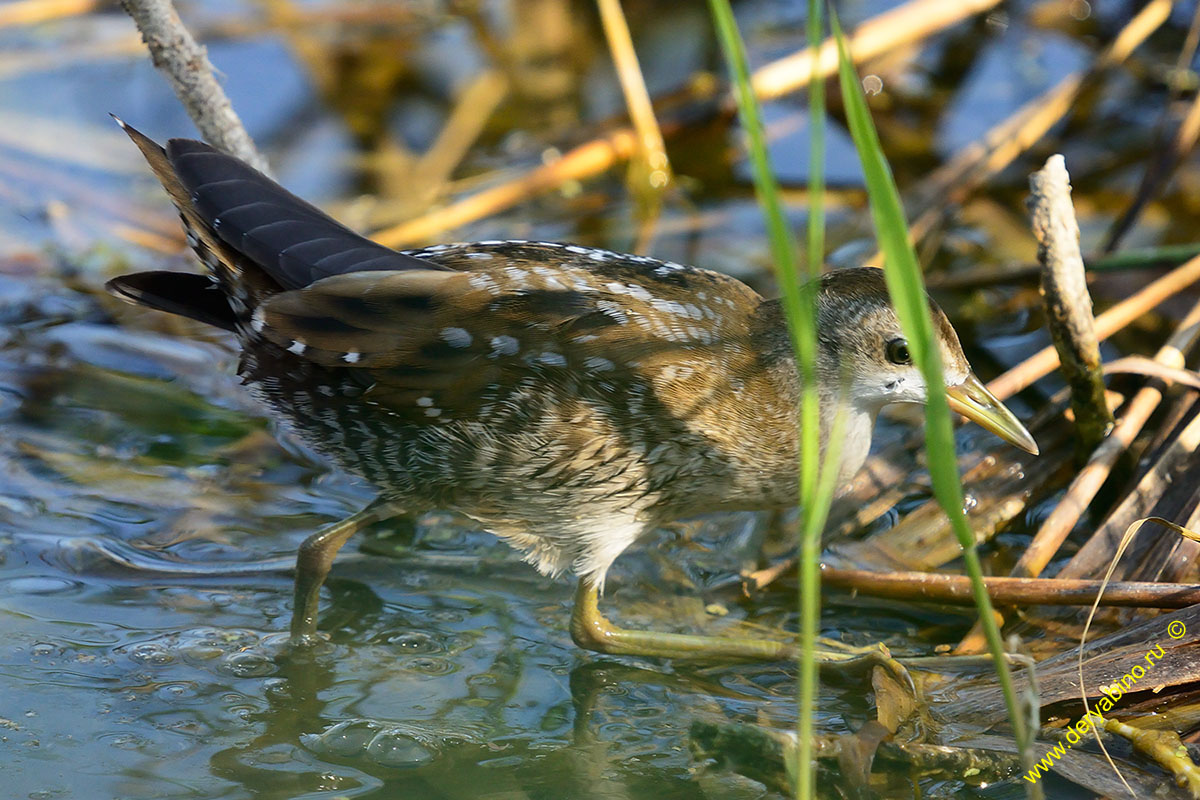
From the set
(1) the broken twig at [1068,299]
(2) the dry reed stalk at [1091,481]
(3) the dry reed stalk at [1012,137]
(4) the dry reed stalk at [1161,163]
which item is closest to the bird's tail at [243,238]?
(1) the broken twig at [1068,299]

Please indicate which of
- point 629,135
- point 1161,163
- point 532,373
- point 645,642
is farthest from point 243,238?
point 1161,163

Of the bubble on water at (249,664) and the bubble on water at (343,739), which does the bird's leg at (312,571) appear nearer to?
the bubble on water at (249,664)

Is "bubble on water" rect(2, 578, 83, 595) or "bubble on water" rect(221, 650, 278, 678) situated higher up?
"bubble on water" rect(2, 578, 83, 595)

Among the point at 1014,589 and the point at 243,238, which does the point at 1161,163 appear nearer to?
the point at 1014,589

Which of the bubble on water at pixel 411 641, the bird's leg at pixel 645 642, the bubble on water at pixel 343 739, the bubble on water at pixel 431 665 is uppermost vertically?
the bird's leg at pixel 645 642

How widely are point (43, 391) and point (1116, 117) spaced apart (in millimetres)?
4761

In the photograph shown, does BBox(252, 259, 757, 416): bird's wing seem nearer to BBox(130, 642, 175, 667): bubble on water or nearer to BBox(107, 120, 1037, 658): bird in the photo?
BBox(107, 120, 1037, 658): bird

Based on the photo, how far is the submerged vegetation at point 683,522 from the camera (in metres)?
2.66

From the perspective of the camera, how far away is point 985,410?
123 inches

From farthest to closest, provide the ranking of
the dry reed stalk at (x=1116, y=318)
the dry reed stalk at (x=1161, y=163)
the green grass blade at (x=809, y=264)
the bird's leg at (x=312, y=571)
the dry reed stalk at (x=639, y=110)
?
the dry reed stalk at (x=639, y=110) < the dry reed stalk at (x=1161, y=163) < the dry reed stalk at (x=1116, y=318) < the bird's leg at (x=312, y=571) < the green grass blade at (x=809, y=264)

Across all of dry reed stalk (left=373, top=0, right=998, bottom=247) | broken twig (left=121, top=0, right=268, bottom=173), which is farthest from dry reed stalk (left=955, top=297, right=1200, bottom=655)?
broken twig (left=121, top=0, right=268, bottom=173)

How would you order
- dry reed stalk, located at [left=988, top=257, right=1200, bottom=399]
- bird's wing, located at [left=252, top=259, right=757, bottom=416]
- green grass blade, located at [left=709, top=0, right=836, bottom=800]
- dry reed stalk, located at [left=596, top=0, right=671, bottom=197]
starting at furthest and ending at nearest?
dry reed stalk, located at [left=596, top=0, right=671, bottom=197]
dry reed stalk, located at [left=988, top=257, right=1200, bottom=399]
bird's wing, located at [left=252, top=259, right=757, bottom=416]
green grass blade, located at [left=709, top=0, right=836, bottom=800]

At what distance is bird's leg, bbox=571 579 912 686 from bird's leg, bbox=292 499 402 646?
22.2 inches

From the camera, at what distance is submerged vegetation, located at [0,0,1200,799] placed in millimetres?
2658
